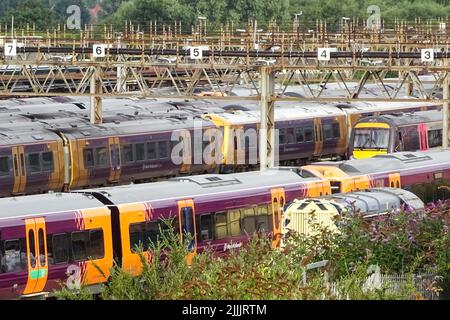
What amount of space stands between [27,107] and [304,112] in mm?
13340

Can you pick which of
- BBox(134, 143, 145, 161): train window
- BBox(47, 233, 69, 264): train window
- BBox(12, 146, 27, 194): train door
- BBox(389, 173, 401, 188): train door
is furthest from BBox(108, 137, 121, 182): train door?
BBox(47, 233, 69, 264): train window

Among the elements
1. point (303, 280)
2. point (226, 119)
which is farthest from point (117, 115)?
point (303, 280)

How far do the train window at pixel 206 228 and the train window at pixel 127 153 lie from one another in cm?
1227

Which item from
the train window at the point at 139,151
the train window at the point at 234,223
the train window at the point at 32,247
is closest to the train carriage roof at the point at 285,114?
the train window at the point at 139,151

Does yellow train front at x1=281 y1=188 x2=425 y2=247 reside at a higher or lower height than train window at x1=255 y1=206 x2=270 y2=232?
higher

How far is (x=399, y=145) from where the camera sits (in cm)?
4166

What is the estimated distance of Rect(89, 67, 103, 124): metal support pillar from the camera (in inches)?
1647

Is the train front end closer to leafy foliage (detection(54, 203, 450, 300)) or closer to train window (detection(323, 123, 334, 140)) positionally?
train window (detection(323, 123, 334, 140))

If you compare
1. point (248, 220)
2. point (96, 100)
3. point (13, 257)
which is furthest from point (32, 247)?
point (96, 100)

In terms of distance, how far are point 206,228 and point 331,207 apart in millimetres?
2960

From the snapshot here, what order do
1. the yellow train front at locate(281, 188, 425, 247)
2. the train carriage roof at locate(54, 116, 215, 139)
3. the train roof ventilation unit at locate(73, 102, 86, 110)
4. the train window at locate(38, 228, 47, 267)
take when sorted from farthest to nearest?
1. the train roof ventilation unit at locate(73, 102, 86, 110)
2. the train carriage roof at locate(54, 116, 215, 139)
3. the yellow train front at locate(281, 188, 425, 247)
4. the train window at locate(38, 228, 47, 267)

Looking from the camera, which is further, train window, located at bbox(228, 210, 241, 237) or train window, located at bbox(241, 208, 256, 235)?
train window, located at bbox(241, 208, 256, 235)

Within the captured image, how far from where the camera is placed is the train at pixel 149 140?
115 feet
